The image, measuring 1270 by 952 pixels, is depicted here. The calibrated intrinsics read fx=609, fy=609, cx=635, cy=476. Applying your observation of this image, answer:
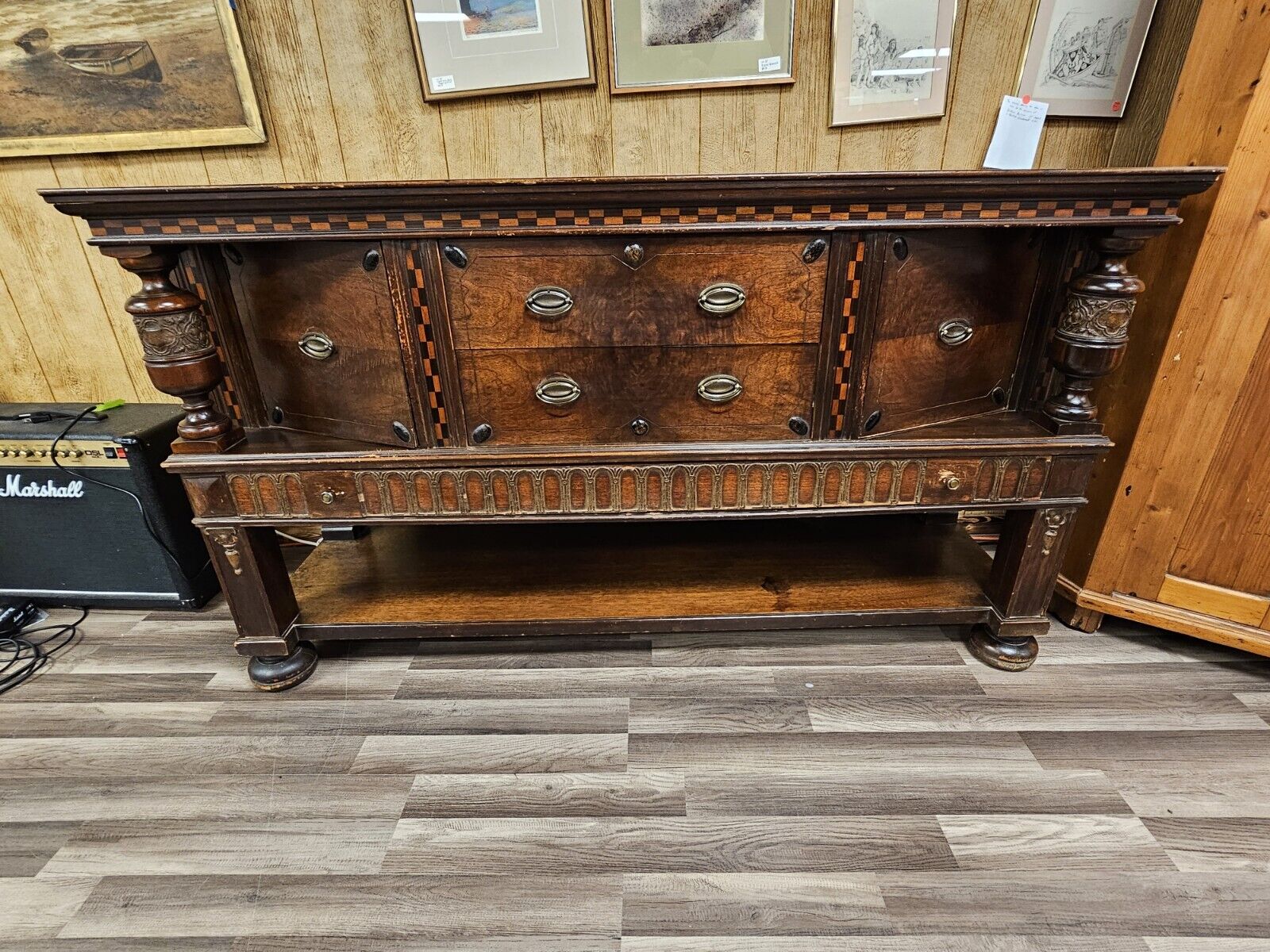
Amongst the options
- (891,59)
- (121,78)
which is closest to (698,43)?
(891,59)

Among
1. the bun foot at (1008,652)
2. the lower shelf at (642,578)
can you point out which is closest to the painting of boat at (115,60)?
the lower shelf at (642,578)

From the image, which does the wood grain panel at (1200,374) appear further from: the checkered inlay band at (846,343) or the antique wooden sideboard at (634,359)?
the checkered inlay band at (846,343)

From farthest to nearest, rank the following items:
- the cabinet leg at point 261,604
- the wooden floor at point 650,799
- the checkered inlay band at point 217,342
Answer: the cabinet leg at point 261,604 < the checkered inlay band at point 217,342 < the wooden floor at point 650,799

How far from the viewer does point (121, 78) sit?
148cm

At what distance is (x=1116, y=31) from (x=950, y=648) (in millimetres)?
1483

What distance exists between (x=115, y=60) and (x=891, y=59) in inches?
73.1

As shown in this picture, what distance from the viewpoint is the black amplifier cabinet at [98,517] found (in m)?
1.47

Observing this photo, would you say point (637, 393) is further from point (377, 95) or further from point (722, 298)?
point (377, 95)

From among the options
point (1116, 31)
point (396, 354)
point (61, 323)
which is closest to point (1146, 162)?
point (1116, 31)

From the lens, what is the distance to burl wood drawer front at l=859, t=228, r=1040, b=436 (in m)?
1.14

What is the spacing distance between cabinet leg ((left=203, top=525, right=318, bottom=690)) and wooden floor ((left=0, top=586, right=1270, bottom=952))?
74 mm

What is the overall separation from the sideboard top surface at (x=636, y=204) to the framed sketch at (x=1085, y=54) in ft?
1.91

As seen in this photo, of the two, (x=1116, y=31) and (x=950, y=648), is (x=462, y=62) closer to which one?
(x=1116, y=31)

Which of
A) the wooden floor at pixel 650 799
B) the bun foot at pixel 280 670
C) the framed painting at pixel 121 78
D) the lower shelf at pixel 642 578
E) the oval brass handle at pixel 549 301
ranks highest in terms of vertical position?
the framed painting at pixel 121 78
